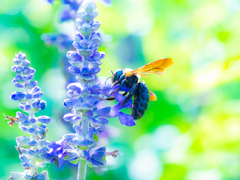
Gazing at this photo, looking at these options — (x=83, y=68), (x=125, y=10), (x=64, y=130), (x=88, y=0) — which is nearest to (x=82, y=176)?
(x=83, y=68)

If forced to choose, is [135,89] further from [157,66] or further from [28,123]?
[28,123]

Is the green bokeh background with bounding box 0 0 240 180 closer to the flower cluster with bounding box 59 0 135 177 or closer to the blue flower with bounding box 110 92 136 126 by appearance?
the blue flower with bounding box 110 92 136 126

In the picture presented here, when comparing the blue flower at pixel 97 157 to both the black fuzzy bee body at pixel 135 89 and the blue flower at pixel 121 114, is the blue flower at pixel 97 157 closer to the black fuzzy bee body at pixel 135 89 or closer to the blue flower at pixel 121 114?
the blue flower at pixel 121 114

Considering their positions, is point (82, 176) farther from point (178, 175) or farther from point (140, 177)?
point (140, 177)

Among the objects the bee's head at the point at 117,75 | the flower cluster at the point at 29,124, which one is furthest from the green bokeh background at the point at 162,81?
the flower cluster at the point at 29,124

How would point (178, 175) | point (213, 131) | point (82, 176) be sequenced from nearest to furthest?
point (82, 176) → point (213, 131) → point (178, 175)

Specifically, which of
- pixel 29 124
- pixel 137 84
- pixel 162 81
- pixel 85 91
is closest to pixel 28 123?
pixel 29 124

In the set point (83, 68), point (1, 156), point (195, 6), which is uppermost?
point (195, 6)
